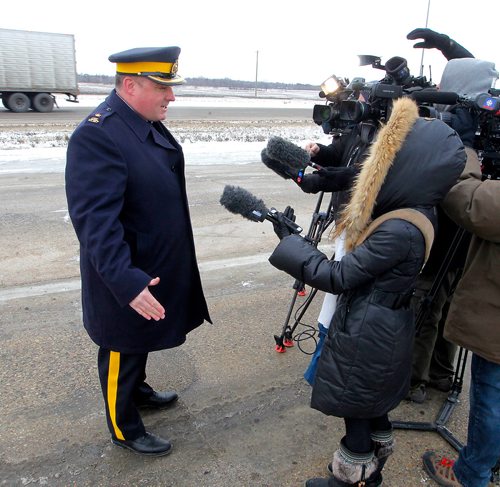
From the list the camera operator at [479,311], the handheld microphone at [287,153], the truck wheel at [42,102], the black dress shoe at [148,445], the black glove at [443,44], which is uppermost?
the black glove at [443,44]

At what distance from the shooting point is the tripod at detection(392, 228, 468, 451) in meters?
2.47

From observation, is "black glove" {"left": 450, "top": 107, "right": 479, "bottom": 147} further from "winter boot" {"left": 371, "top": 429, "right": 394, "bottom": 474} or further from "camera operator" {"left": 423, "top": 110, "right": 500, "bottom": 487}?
"winter boot" {"left": 371, "top": 429, "right": 394, "bottom": 474}

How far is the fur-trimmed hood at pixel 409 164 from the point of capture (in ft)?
5.45

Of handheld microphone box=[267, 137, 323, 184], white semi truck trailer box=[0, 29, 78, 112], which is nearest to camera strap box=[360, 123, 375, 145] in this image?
handheld microphone box=[267, 137, 323, 184]

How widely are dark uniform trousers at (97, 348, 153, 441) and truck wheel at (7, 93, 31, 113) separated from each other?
23315mm

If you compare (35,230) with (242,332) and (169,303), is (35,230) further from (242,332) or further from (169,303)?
(169,303)

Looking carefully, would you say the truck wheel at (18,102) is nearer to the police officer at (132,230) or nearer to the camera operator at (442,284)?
the police officer at (132,230)

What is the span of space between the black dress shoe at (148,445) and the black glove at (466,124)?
2.04 meters

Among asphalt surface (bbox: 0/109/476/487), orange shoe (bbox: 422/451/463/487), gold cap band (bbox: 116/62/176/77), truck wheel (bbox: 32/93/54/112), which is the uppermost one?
gold cap band (bbox: 116/62/176/77)

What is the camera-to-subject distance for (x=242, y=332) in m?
3.56

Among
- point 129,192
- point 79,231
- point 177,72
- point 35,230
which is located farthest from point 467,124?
point 35,230

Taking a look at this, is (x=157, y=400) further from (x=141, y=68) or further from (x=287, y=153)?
(x=141, y=68)

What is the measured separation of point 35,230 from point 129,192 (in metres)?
4.12

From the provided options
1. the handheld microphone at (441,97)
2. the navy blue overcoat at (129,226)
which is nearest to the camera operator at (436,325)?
→ the handheld microphone at (441,97)
